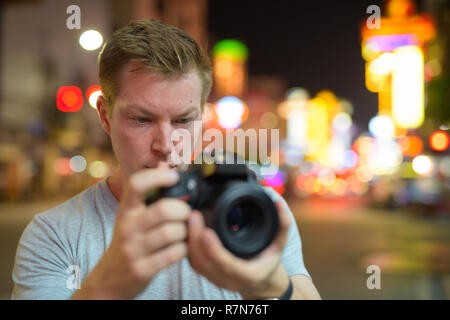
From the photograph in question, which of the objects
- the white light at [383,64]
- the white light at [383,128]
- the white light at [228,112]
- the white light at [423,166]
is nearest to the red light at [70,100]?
the white light at [423,166]

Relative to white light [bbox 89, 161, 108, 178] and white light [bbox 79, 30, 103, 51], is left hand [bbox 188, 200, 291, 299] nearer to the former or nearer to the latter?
white light [bbox 79, 30, 103, 51]

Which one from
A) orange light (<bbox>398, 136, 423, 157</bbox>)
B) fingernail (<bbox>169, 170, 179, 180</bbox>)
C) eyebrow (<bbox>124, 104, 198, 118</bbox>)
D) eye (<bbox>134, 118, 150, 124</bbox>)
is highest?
orange light (<bbox>398, 136, 423, 157</bbox>)

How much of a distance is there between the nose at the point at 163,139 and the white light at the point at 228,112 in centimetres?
5309

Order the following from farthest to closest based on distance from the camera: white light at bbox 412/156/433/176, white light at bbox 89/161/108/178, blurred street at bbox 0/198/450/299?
white light at bbox 89/161/108/178
white light at bbox 412/156/433/176
blurred street at bbox 0/198/450/299

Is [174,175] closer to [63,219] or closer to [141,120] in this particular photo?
[141,120]

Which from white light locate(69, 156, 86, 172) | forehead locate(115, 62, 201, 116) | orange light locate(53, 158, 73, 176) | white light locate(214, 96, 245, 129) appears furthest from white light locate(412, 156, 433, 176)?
white light locate(214, 96, 245, 129)

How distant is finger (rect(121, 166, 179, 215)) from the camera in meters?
1.31

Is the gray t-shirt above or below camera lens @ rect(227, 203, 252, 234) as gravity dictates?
below

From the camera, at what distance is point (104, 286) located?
135 centimetres

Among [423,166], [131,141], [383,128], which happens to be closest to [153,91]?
[131,141]

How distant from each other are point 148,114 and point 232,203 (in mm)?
530

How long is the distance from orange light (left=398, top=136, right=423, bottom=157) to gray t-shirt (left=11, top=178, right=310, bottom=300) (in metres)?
33.2

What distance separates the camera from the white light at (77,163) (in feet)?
127

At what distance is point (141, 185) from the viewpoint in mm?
1314
